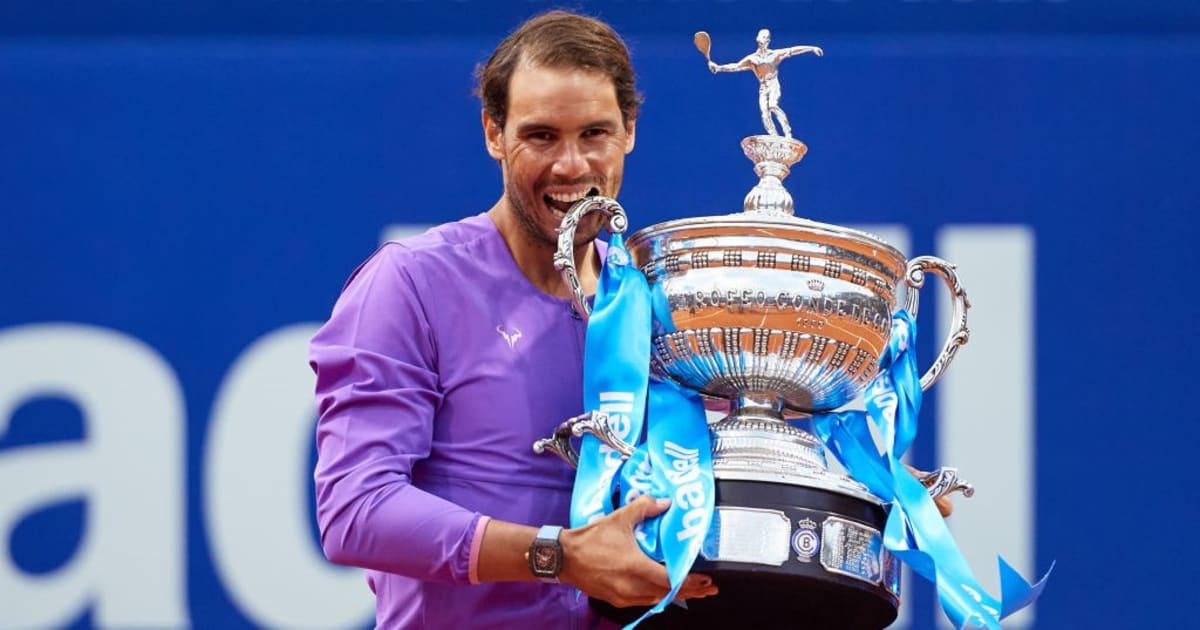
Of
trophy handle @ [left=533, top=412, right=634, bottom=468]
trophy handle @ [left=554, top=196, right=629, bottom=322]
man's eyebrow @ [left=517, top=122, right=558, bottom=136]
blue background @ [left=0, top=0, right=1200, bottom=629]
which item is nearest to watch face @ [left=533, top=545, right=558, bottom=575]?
trophy handle @ [left=533, top=412, right=634, bottom=468]

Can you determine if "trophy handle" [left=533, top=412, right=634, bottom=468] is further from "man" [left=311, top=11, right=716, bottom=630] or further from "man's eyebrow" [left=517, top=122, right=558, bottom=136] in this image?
"man's eyebrow" [left=517, top=122, right=558, bottom=136]

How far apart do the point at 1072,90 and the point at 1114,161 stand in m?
0.15

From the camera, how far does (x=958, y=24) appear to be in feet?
12.4

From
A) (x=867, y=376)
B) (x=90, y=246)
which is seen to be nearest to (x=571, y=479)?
(x=867, y=376)

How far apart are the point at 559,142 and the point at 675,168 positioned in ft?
4.52


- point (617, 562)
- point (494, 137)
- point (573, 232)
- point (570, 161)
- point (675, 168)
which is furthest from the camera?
point (675, 168)

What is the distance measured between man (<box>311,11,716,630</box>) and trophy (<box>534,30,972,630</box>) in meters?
0.08

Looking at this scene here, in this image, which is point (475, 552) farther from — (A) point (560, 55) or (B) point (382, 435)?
(A) point (560, 55)

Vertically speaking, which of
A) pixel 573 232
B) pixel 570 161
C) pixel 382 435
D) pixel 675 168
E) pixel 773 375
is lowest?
pixel 382 435

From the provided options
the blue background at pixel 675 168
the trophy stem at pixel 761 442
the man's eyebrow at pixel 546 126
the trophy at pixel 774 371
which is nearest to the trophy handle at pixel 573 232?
the trophy at pixel 774 371

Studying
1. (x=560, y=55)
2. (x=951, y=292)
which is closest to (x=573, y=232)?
(x=560, y=55)

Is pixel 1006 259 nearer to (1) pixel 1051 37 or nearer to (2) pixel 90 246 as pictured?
(1) pixel 1051 37

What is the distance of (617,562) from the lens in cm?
215

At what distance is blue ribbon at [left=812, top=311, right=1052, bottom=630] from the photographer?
2.32 metres
